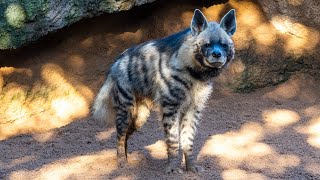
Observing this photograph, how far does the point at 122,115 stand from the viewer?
524cm

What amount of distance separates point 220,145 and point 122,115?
Result: 1.13 m

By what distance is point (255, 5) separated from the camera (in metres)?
7.36

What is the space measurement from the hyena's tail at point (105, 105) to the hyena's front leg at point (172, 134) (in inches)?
31.0

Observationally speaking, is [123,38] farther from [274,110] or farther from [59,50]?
[274,110]

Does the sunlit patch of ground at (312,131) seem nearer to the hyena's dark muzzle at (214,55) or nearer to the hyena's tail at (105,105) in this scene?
the hyena's dark muzzle at (214,55)

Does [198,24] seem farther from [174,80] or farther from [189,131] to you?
[189,131]

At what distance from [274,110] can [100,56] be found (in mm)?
2345

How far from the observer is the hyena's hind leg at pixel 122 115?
17.1ft

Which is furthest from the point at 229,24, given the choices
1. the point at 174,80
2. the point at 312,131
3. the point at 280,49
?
the point at 280,49

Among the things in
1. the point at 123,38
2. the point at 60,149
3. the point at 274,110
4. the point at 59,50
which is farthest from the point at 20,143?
the point at 274,110

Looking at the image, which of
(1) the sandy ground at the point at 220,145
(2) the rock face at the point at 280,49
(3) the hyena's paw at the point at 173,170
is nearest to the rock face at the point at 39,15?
(1) the sandy ground at the point at 220,145

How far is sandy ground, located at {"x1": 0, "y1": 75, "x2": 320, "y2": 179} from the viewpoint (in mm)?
5004

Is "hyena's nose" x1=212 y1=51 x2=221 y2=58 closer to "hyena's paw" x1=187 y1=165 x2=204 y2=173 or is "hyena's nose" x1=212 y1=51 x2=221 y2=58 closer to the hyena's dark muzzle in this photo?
the hyena's dark muzzle

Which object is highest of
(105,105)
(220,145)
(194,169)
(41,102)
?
(105,105)
